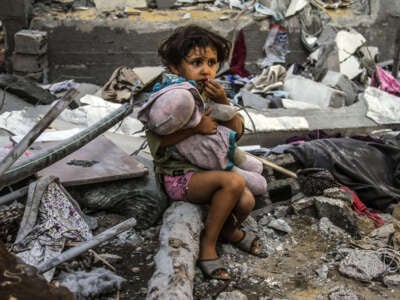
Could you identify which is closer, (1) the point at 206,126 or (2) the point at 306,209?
(1) the point at 206,126

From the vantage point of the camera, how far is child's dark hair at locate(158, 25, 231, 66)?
327 centimetres

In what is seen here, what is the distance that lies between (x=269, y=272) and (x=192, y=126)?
94 centimetres

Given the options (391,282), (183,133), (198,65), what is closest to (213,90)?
(198,65)

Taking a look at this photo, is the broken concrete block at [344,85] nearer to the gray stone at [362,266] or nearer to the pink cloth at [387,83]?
the pink cloth at [387,83]

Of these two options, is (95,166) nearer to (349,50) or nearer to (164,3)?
(164,3)

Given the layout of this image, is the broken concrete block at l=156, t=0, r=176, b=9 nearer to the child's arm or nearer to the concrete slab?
the concrete slab

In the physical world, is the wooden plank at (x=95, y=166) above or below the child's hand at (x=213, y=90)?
below

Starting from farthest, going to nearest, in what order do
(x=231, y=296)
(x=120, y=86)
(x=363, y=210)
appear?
(x=120, y=86) < (x=363, y=210) < (x=231, y=296)

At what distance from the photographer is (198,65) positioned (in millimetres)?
3303

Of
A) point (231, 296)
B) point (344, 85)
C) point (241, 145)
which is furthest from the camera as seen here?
point (344, 85)

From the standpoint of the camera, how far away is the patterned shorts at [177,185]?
3283 mm

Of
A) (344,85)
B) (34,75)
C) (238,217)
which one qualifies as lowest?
(34,75)

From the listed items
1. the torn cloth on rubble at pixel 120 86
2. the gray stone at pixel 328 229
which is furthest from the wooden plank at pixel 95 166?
the torn cloth on rubble at pixel 120 86

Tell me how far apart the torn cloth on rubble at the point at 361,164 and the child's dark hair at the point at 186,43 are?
1.59 meters
